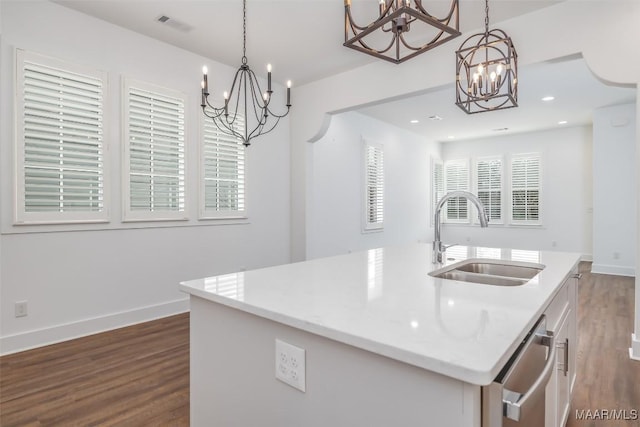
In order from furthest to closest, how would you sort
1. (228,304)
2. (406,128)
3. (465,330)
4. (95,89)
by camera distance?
1. (406,128)
2. (95,89)
3. (228,304)
4. (465,330)

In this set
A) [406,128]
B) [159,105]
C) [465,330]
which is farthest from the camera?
[406,128]

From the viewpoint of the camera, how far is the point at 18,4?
278 cm

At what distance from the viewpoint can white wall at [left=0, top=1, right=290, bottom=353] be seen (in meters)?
2.76

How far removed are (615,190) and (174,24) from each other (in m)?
6.97

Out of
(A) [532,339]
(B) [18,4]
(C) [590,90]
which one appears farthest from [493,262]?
(C) [590,90]

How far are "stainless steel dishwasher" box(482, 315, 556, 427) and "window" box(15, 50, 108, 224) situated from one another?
339cm

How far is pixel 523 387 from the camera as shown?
0.94m

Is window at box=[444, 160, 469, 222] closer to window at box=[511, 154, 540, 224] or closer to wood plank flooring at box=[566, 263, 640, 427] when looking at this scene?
window at box=[511, 154, 540, 224]

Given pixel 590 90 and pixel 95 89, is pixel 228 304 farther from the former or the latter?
pixel 590 90

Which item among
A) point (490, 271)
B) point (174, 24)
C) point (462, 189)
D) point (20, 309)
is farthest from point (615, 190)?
point (20, 309)

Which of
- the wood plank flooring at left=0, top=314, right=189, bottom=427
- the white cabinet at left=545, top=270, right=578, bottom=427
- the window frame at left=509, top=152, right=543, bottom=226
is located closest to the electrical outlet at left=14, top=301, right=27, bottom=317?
the wood plank flooring at left=0, top=314, right=189, bottom=427

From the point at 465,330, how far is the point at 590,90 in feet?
18.7

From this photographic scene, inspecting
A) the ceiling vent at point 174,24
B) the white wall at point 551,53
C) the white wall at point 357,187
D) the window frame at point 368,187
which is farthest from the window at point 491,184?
the ceiling vent at point 174,24

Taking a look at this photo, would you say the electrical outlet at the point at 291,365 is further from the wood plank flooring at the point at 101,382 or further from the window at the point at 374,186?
the window at the point at 374,186
